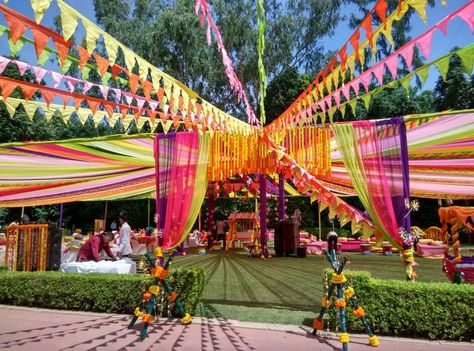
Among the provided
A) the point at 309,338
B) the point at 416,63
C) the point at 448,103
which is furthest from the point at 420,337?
the point at 416,63

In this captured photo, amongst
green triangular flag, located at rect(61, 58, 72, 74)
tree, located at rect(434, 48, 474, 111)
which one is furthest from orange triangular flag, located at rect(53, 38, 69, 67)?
tree, located at rect(434, 48, 474, 111)

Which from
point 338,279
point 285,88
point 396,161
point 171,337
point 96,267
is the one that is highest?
point 285,88

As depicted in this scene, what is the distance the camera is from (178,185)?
6.50 metres

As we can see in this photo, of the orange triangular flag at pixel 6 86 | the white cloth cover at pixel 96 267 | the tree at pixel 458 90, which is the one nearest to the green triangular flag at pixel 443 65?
the orange triangular flag at pixel 6 86

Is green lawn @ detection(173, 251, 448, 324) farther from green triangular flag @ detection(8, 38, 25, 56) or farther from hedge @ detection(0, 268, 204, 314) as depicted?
green triangular flag @ detection(8, 38, 25, 56)

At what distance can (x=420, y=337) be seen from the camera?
4707mm

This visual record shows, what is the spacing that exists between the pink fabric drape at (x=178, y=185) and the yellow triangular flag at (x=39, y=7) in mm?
3928

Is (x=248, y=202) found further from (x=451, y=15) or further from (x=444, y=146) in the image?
(x=451, y=15)

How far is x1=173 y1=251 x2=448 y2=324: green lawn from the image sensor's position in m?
5.74

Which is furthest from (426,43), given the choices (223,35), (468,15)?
(223,35)

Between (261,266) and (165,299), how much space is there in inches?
178

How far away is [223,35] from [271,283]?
17.2 metres

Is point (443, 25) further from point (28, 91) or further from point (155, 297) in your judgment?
point (155, 297)

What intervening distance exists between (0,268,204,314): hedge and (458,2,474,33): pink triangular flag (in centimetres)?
427
